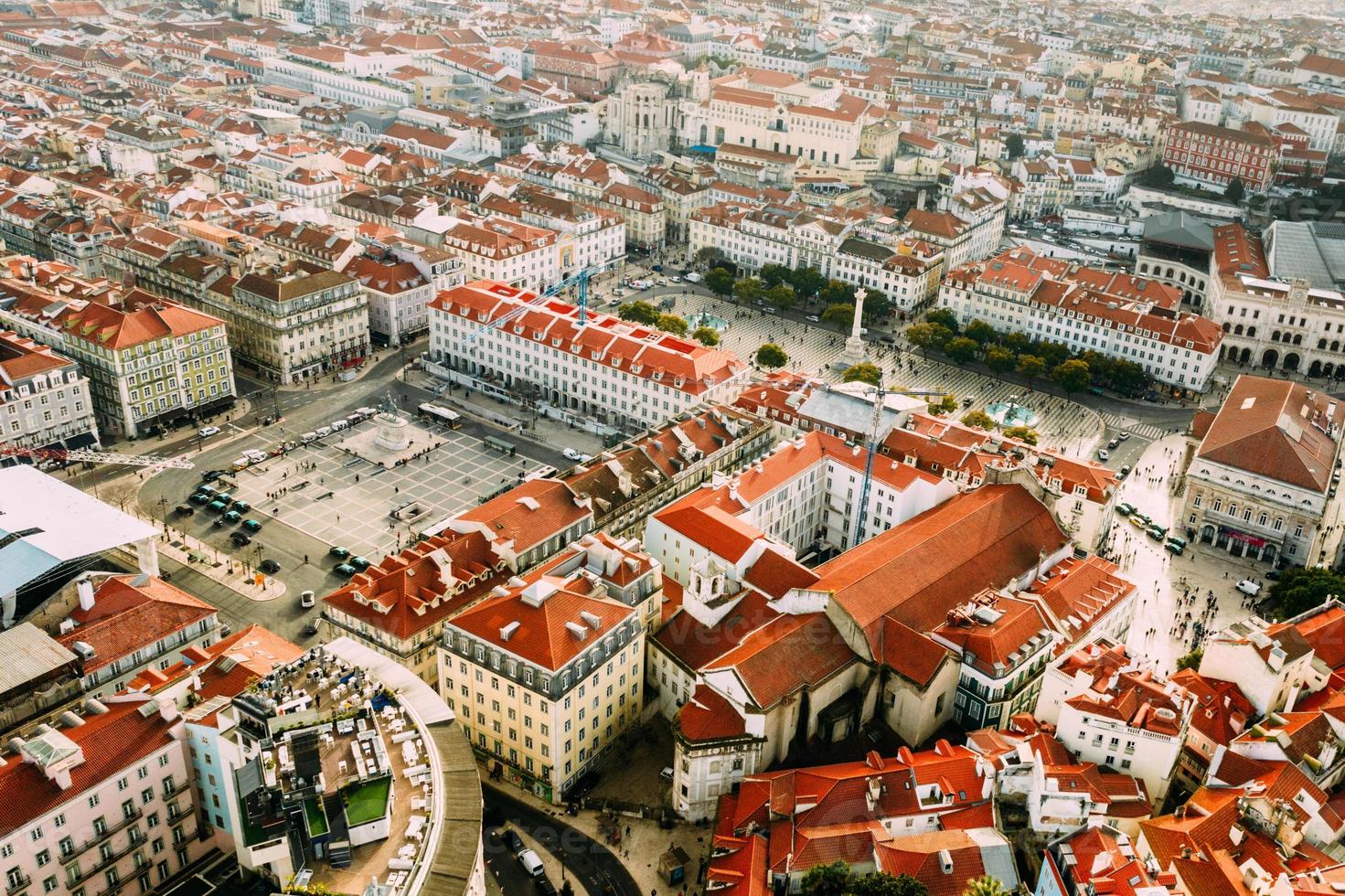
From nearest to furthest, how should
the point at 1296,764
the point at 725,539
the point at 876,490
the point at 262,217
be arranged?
the point at 1296,764 < the point at 725,539 < the point at 876,490 < the point at 262,217

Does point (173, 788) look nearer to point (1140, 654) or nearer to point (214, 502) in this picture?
point (214, 502)

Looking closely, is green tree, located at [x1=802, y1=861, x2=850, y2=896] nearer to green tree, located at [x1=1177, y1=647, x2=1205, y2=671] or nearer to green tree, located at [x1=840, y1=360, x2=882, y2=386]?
green tree, located at [x1=1177, y1=647, x2=1205, y2=671]

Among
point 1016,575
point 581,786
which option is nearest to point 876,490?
point 1016,575

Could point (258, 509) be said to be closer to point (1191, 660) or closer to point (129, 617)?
point (129, 617)

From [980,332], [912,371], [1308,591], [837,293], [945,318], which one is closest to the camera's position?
[1308,591]

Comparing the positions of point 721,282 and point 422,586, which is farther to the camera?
point 721,282

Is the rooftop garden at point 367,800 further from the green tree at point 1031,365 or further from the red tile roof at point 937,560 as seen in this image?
the green tree at point 1031,365

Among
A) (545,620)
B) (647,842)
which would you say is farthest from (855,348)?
(647,842)
